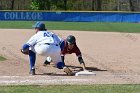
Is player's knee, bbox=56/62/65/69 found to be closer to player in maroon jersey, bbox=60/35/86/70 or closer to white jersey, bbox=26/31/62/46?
player in maroon jersey, bbox=60/35/86/70

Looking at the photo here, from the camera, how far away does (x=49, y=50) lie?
34.3 feet

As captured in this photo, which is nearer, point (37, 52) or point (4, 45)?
point (37, 52)

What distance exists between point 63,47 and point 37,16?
97.9 feet

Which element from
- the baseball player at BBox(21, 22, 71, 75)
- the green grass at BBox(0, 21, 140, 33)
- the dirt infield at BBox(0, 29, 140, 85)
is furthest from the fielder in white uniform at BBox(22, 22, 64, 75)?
the green grass at BBox(0, 21, 140, 33)

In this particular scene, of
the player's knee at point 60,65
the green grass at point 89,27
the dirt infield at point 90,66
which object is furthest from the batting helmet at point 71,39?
the green grass at point 89,27

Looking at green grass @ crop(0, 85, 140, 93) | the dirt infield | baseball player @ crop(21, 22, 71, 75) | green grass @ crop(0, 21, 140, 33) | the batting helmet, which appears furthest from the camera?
green grass @ crop(0, 21, 140, 33)

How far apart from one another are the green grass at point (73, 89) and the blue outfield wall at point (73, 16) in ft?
102

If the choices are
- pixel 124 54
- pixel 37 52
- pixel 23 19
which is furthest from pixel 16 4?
pixel 37 52

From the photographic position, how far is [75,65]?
12453 mm

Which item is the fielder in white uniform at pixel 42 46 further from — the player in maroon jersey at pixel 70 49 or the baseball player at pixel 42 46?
the player in maroon jersey at pixel 70 49

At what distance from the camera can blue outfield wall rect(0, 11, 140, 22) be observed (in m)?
39.4

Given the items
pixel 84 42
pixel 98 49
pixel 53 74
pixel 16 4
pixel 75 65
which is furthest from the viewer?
pixel 16 4

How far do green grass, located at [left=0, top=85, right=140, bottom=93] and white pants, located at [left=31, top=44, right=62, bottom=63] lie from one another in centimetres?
242

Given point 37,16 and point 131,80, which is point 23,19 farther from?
point 131,80
